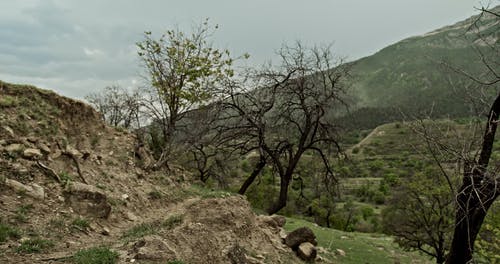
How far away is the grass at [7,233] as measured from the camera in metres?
5.59

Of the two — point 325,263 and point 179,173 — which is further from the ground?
point 179,173

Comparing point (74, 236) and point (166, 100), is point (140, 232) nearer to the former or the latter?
point (74, 236)

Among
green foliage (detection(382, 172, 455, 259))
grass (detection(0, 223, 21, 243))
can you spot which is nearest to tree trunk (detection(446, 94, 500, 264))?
grass (detection(0, 223, 21, 243))

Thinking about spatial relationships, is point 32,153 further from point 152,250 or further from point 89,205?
point 152,250

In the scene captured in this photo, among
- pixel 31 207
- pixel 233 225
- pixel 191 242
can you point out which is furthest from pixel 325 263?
pixel 31 207

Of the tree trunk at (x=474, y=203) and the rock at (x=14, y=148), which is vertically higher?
the rock at (x=14, y=148)

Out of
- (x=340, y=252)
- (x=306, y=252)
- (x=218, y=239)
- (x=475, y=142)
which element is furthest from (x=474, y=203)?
(x=340, y=252)

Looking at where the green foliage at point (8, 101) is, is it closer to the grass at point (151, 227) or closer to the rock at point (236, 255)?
the grass at point (151, 227)

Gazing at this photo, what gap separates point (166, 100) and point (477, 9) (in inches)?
642

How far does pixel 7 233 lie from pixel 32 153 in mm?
2853

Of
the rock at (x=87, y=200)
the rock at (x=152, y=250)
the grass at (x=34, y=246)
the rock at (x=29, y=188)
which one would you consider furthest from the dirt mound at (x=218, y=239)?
the rock at (x=29, y=188)

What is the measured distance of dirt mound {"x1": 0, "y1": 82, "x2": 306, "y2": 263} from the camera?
6.21 m

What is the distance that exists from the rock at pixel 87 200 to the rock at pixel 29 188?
0.53 m

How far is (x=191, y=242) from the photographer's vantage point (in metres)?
7.17
